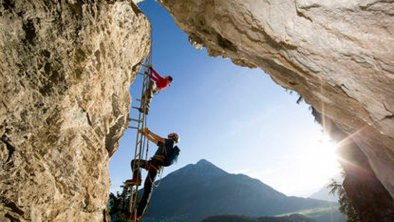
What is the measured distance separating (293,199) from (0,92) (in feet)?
565

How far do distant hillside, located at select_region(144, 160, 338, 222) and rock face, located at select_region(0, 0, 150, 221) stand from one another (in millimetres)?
138677

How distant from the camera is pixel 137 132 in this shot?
34.0 feet

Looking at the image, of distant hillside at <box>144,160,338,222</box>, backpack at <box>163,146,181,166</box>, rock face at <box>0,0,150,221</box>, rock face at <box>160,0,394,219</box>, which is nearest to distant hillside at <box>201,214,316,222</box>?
distant hillside at <box>144,160,338,222</box>

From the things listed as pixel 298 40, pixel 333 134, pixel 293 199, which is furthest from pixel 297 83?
pixel 293 199

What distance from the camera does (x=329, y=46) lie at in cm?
423

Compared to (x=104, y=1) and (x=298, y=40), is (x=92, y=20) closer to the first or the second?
(x=104, y=1)

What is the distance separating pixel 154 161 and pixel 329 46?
8318 mm

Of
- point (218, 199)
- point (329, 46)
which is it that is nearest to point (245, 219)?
point (218, 199)

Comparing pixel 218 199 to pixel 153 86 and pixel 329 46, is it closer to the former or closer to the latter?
pixel 153 86

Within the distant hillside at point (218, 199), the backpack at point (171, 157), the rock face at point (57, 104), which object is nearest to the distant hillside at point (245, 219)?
the distant hillside at point (218, 199)

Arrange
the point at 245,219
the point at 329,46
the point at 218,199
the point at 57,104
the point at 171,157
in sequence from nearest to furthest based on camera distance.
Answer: the point at 329,46, the point at 57,104, the point at 171,157, the point at 245,219, the point at 218,199

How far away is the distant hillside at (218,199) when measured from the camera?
477 feet

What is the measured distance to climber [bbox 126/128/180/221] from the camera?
415 inches

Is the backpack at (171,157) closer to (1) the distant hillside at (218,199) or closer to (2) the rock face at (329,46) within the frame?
(2) the rock face at (329,46)
